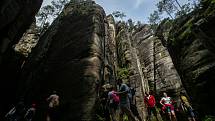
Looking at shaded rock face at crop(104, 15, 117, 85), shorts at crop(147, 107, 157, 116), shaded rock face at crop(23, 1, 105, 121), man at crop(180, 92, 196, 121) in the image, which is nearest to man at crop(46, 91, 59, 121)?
shaded rock face at crop(23, 1, 105, 121)

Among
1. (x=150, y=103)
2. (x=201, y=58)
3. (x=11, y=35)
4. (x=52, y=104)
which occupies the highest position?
(x=11, y=35)

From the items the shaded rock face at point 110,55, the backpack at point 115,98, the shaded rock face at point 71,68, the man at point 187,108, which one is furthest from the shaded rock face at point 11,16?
the man at point 187,108

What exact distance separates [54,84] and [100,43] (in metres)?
4.85

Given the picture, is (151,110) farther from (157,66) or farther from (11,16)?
(11,16)

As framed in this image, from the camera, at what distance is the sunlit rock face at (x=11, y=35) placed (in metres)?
17.2

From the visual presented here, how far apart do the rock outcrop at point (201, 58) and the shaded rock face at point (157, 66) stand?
4.38 feet

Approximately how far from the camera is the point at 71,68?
18156 millimetres

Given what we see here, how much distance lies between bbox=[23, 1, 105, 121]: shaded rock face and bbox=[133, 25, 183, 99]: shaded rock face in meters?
9.95

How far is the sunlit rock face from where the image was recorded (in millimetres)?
17219

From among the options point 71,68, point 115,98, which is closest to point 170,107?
point 115,98

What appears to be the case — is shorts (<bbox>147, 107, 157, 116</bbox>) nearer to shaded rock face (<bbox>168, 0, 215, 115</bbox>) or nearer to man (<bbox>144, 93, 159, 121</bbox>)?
man (<bbox>144, 93, 159, 121</bbox>)

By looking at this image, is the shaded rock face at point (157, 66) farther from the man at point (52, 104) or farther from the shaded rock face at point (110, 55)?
the man at point (52, 104)

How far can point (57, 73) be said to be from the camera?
62.0ft

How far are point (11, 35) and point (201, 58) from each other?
16.2m
